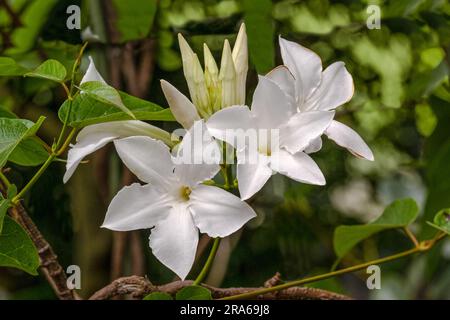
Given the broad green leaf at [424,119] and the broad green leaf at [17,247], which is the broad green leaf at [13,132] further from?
the broad green leaf at [424,119]

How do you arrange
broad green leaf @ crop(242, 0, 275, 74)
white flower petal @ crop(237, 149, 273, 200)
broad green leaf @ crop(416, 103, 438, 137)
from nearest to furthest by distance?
white flower petal @ crop(237, 149, 273, 200) < broad green leaf @ crop(242, 0, 275, 74) < broad green leaf @ crop(416, 103, 438, 137)

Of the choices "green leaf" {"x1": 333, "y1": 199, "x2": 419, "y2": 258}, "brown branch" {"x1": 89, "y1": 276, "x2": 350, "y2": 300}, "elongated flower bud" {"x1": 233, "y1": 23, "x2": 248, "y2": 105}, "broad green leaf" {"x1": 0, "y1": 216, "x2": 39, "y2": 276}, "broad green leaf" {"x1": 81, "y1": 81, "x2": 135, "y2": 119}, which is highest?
"elongated flower bud" {"x1": 233, "y1": 23, "x2": 248, "y2": 105}

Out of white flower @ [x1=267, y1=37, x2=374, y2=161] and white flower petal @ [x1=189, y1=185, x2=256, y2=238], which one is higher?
white flower @ [x1=267, y1=37, x2=374, y2=161]

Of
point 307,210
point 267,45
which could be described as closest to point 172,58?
point 267,45

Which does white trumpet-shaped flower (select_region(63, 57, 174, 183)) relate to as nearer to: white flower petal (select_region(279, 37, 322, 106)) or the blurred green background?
Answer: white flower petal (select_region(279, 37, 322, 106))

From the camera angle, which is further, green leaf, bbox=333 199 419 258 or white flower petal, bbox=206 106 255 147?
green leaf, bbox=333 199 419 258

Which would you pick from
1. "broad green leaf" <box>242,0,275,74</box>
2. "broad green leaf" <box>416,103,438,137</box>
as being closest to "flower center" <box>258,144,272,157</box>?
"broad green leaf" <box>242,0,275,74</box>

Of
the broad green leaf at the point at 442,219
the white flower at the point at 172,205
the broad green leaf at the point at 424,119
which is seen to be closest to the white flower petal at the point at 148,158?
the white flower at the point at 172,205

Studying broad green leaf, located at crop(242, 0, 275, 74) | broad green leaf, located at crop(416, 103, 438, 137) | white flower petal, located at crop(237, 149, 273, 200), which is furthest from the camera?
broad green leaf, located at crop(416, 103, 438, 137)
